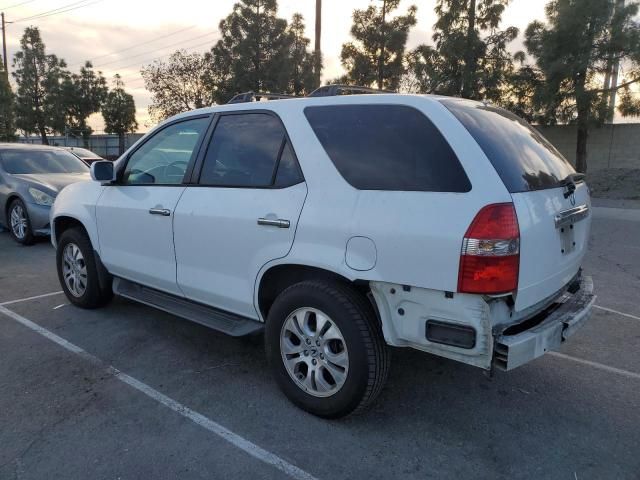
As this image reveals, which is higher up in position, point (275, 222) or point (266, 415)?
point (275, 222)

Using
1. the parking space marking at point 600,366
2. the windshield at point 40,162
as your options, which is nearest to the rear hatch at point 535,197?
the parking space marking at point 600,366

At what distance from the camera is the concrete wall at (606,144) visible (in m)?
20.6

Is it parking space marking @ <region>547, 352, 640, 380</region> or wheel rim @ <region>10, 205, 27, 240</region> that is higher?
wheel rim @ <region>10, 205, 27, 240</region>

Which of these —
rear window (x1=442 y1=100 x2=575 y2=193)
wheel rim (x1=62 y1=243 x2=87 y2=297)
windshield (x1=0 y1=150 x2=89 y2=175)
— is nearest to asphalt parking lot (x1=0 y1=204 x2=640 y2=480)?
wheel rim (x1=62 y1=243 x2=87 y2=297)

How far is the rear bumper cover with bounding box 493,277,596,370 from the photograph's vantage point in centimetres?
242

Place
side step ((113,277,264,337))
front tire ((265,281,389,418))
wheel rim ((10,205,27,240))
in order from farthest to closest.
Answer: wheel rim ((10,205,27,240)), side step ((113,277,264,337)), front tire ((265,281,389,418))

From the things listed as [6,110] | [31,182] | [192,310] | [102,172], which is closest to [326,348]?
[192,310]

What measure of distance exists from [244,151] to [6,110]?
97.2 ft

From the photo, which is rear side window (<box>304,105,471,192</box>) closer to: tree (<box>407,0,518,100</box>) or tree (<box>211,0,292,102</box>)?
tree (<box>407,0,518,100</box>)

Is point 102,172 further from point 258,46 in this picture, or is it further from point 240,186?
point 258,46

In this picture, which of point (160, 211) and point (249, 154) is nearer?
point (249, 154)

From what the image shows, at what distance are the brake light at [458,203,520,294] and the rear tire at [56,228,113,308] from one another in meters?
3.57

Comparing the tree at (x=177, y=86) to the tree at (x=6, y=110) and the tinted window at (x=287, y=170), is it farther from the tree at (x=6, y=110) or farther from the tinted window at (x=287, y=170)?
the tinted window at (x=287, y=170)

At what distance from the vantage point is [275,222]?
9.84 feet
